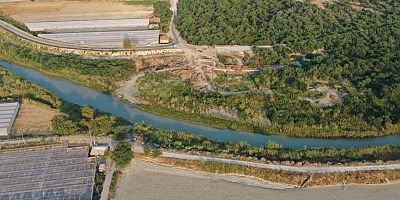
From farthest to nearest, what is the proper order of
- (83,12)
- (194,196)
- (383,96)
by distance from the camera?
(83,12), (383,96), (194,196)

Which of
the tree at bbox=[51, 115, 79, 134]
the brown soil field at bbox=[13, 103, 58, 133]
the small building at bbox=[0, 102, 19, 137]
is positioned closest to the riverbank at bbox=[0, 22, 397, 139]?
the brown soil field at bbox=[13, 103, 58, 133]

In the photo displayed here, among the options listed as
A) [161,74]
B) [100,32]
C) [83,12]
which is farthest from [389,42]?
[83,12]

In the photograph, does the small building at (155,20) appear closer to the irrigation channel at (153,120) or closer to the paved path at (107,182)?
the irrigation channel at (153,120)

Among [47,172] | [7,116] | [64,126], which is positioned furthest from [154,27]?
[47,172]

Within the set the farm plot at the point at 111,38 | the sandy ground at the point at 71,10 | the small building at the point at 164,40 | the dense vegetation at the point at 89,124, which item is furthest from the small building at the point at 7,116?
the sandy ground at the point at 71,10

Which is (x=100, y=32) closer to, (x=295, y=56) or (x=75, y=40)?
(x=75, y=40)

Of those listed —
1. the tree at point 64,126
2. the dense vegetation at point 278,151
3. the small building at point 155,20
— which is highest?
the small building at point 155,20

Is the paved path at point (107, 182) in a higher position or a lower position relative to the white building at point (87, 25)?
lower
